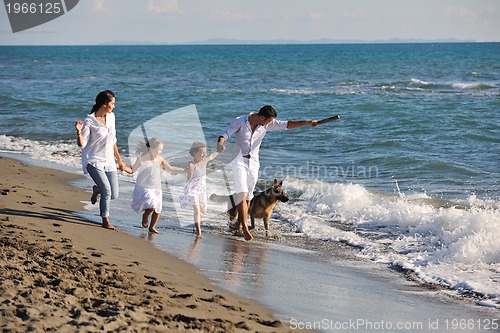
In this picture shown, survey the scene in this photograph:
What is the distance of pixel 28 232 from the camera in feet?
24.6

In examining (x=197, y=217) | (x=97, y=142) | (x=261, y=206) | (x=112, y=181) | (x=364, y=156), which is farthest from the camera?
(x=364, y=156)

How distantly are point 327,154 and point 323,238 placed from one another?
827 centimetres

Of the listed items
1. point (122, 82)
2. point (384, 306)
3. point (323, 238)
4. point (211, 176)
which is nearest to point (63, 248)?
point (384, 306)

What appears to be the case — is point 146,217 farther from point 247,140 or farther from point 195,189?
point 247,140

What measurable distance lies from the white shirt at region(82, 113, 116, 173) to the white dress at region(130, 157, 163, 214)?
0.73 metres

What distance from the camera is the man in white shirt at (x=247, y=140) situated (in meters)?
8.89

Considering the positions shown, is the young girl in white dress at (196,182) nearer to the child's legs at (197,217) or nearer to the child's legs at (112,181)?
the child's legs at (197,217)

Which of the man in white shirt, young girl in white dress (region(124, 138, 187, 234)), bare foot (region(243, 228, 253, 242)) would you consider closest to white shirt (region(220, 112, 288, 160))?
the man in white shirt

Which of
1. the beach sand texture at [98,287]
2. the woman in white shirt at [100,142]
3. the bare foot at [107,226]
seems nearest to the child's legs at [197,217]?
the beach sand texture at [98,287]

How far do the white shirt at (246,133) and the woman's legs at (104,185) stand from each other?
155 centimetres

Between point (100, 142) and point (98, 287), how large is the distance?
114 inches

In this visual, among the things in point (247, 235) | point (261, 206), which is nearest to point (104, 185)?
point (247, 235)

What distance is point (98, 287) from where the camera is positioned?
225 inches

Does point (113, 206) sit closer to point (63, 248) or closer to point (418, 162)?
point (63, 248)
